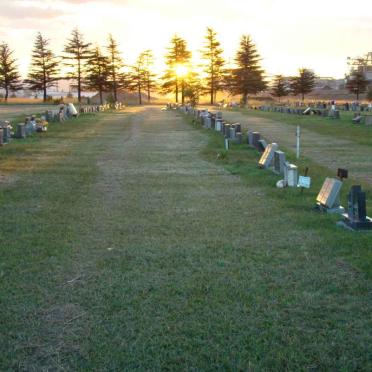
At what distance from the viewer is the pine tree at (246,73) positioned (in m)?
73.8

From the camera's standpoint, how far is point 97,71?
7394cm

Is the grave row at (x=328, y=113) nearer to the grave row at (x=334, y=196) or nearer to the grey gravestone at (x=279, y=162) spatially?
the grey gravestone at (x=279, y=162)

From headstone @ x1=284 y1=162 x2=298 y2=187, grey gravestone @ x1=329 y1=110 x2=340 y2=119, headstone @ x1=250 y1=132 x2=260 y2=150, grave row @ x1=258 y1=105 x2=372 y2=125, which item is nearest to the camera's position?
headstone @ x1=284 y1=162 x2=298 y2=187

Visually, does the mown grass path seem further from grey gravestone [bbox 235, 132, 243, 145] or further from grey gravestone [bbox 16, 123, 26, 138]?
grey gravestone [bbox 16, 123, 26, 138]

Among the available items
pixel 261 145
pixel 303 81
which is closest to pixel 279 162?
pixel 261 145

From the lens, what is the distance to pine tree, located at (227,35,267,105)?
2906 inches

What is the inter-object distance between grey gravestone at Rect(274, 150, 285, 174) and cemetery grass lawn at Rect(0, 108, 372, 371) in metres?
1.28

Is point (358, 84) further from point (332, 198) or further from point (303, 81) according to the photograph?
point (332, 198)

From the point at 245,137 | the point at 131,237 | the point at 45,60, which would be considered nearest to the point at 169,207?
the point at 131,237

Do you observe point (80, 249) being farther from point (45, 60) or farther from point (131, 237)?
point (45, 60)

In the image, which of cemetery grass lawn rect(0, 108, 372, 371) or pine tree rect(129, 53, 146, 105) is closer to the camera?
cemetery grass lawn rect(0, 108, 372, 371)

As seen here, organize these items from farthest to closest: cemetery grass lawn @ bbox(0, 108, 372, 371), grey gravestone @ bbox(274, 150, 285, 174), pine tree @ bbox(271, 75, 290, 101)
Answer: pine tree @ bbox(271, 75, 290, 101) → grey gravestone @ bbox(274, 150, 285, 174) → cemetery grass lawn @ bbox(0, 108, 372, 371)

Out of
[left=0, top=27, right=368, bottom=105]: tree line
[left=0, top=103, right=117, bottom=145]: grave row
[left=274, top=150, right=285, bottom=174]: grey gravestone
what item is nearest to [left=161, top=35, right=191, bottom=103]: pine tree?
[left=0, top=27, right=368, bottom=105]: tree line

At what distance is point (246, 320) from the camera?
174 inches
